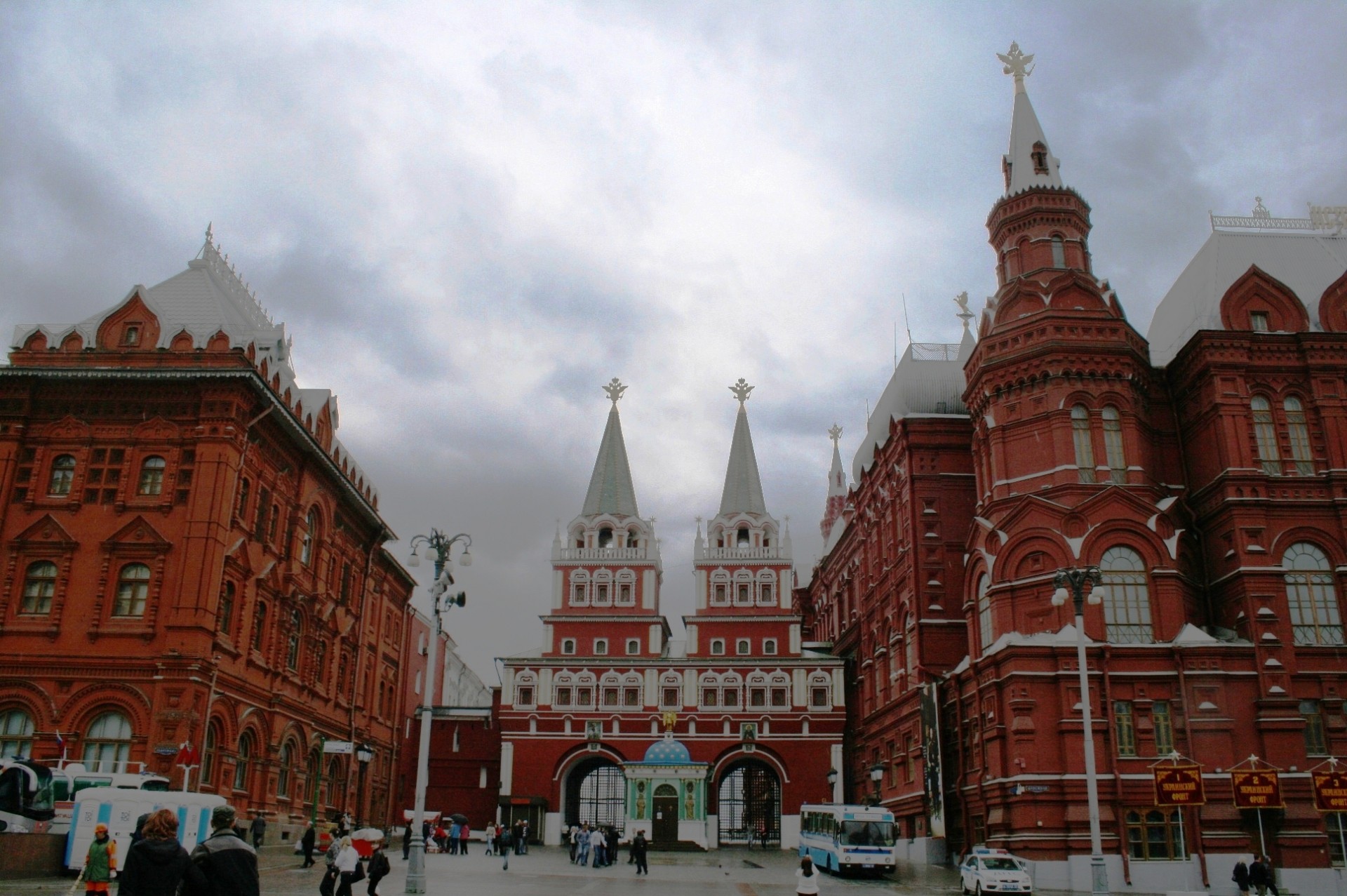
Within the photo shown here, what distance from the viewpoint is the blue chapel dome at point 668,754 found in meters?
57.3

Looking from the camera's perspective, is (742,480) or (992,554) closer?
(992,554)

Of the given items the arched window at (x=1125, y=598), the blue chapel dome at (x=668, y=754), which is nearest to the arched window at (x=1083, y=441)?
the arched window at (x=1125, y=598)

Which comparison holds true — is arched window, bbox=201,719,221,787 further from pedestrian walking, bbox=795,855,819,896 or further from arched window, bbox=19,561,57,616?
pedestrian walking, bbox=795,855,819,896

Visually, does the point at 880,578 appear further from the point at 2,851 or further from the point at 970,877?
the point at 2,851

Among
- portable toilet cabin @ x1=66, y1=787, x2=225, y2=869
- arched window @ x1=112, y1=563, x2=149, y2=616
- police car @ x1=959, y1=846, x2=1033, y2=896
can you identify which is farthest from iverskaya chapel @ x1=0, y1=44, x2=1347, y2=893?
portable toilet cabin @ x1=66, y1=787, x2=225, y2=869

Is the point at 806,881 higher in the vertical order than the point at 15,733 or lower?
lower

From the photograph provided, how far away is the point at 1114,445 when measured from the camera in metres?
39.4

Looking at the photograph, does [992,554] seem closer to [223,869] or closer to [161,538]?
[161,538]

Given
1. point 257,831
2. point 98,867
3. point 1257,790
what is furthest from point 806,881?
point 1257,790

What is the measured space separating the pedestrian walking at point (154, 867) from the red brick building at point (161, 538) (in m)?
25.6

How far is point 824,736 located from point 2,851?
→ 147 feet

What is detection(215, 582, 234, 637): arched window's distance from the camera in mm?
34875

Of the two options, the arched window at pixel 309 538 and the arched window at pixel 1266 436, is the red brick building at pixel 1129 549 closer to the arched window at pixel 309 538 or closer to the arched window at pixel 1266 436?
the arched window at pixel 1266 436

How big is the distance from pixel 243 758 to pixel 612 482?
3508 centimetres
